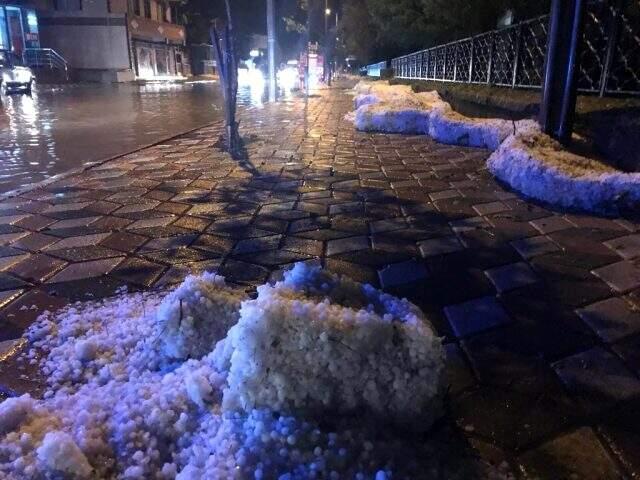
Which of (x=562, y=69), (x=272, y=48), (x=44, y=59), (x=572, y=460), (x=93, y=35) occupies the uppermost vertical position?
(x=93, y=35)

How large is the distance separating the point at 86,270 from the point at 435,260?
2.18m

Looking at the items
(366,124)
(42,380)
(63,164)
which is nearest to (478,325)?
(42,380)

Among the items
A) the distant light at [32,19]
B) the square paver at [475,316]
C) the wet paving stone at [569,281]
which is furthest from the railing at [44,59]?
the square paver at [475,316]

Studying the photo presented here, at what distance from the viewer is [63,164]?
22.4 ft

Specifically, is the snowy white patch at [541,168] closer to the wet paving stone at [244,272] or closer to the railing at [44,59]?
the wet paving stone at [244,272]

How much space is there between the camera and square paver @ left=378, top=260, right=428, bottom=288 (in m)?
2.90

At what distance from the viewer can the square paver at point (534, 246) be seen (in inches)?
128

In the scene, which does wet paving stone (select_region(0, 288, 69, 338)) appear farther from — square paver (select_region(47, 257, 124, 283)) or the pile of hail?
the pile of hail

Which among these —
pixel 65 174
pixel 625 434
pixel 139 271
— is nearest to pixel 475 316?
pixel 625 434

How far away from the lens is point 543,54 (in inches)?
272

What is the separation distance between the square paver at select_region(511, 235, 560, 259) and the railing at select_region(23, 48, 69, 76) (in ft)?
112

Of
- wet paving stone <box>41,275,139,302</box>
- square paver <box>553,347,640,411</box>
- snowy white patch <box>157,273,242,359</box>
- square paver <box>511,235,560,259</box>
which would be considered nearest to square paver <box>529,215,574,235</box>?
square paver <box>511,235,560,259</box>

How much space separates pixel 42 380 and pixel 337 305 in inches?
50.7

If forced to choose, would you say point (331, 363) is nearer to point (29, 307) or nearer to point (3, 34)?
point (29, 307)
